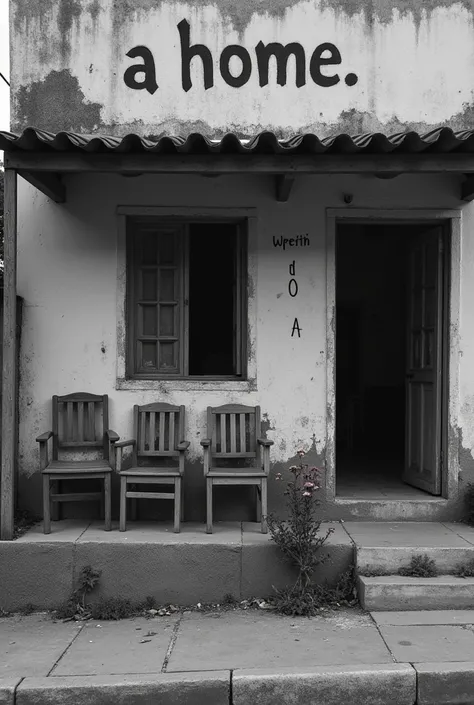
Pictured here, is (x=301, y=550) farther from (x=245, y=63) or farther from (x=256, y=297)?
(x=245, y=63)

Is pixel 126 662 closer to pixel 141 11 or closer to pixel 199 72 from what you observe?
pixel 199 72

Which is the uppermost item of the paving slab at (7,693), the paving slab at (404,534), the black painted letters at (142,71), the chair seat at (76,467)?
the black painted letters at (142,71)

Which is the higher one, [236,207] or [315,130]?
[315,130]

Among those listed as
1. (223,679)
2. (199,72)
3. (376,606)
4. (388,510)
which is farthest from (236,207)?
(223,679)

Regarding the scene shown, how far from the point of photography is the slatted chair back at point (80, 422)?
6430 millimetres

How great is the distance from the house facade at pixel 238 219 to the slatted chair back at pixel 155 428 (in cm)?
14

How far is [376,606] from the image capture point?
5.24 metres

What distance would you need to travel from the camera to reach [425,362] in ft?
23.1

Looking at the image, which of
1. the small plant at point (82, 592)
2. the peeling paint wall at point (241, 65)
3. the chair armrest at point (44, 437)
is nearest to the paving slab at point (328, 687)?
the small plant at point (82, 592)

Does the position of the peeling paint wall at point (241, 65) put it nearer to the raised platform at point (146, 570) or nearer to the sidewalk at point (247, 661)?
the raised platform at point (146, 570)

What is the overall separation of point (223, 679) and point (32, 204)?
449cm

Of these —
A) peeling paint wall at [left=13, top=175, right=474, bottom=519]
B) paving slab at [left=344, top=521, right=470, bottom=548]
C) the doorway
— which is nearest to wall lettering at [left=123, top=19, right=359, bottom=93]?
peeling paint wall at [left=13, top=175, right=474, bottom=519]

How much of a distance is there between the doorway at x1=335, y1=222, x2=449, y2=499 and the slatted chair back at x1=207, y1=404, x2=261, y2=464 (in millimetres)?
1173

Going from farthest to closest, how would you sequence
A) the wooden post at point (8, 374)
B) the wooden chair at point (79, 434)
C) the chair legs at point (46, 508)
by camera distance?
the wooden chair at point (79, 434)
the chair legs at point (46, 508)
the wooden post at point (8, 374)
